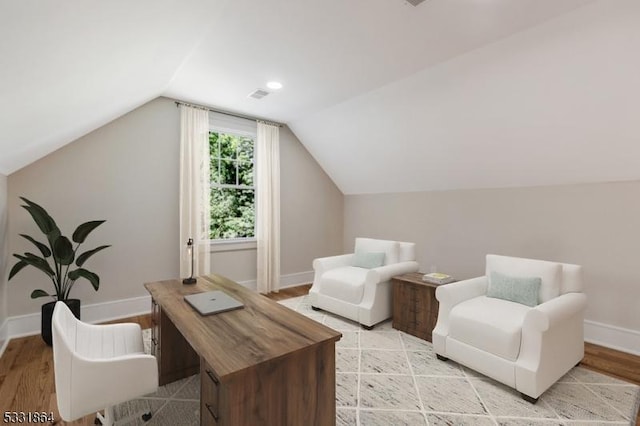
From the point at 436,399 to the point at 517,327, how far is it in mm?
776

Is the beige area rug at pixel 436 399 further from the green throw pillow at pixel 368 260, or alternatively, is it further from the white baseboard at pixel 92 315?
the white baseboard at pixel 92 315

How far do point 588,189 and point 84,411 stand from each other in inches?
172

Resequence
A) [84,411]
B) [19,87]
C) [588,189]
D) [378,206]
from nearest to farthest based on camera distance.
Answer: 1. [84,411]
2. [19,87]
3. [588,189]
4. [378,206]

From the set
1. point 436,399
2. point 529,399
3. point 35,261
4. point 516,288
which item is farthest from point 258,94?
point 529,399

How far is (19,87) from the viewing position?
1.49 m

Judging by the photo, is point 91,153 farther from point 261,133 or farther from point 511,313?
point 511,313

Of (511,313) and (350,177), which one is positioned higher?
(350,177)

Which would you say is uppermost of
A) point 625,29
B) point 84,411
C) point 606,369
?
point 625,29

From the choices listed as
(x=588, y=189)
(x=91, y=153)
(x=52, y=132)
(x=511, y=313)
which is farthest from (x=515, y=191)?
(x=91, y=153)

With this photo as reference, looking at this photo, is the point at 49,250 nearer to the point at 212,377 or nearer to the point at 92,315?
the point at 92,315

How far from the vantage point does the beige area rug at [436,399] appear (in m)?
1.87

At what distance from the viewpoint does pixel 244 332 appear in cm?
150

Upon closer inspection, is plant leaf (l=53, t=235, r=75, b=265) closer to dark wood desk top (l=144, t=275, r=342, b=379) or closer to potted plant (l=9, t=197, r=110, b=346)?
potted plant (l=9, t=197, r=110, b=346)

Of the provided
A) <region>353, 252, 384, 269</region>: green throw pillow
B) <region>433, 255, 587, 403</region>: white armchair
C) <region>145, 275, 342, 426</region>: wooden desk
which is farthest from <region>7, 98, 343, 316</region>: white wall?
<region>433, 255, 587, 403</region>: white armchair
